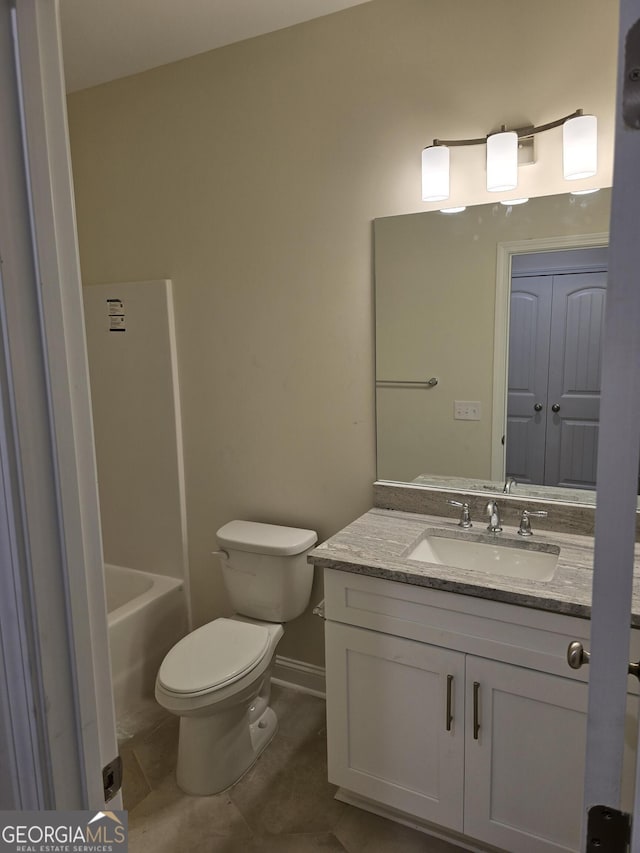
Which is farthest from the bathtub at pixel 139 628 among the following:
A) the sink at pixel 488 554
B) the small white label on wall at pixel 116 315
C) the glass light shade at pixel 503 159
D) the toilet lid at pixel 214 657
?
the glass light shade at pixel 503 159

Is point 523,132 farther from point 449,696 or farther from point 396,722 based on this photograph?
point 396,722

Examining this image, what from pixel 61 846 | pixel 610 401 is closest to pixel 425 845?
pixel 61 846

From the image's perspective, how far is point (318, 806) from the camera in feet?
6.35

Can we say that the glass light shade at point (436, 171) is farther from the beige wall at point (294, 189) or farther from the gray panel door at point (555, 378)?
the gray panel door at point (555, 378)

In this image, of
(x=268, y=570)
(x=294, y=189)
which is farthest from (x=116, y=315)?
(x=268, y=570)

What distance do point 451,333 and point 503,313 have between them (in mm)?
188

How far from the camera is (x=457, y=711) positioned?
1.62 meters

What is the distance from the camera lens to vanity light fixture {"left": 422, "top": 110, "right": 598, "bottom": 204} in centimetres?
169

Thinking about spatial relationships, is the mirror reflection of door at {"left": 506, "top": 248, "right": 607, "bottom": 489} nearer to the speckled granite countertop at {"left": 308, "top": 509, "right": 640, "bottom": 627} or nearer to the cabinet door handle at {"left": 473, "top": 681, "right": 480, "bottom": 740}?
the speckled granite countertop at {"left": 308, "top": 509, "right": 640, "bottom": 627}

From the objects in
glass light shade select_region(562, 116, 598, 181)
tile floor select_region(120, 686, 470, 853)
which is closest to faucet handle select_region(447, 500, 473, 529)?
tile floor select_region(120, 686, 470, 853)

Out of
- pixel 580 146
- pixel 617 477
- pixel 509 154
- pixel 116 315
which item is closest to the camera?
pixel 617 477

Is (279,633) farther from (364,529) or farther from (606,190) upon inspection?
(606,190)

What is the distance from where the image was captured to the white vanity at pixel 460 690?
1.49 m

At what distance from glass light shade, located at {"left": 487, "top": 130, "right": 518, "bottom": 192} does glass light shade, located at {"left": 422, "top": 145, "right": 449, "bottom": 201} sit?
5.6 inches
